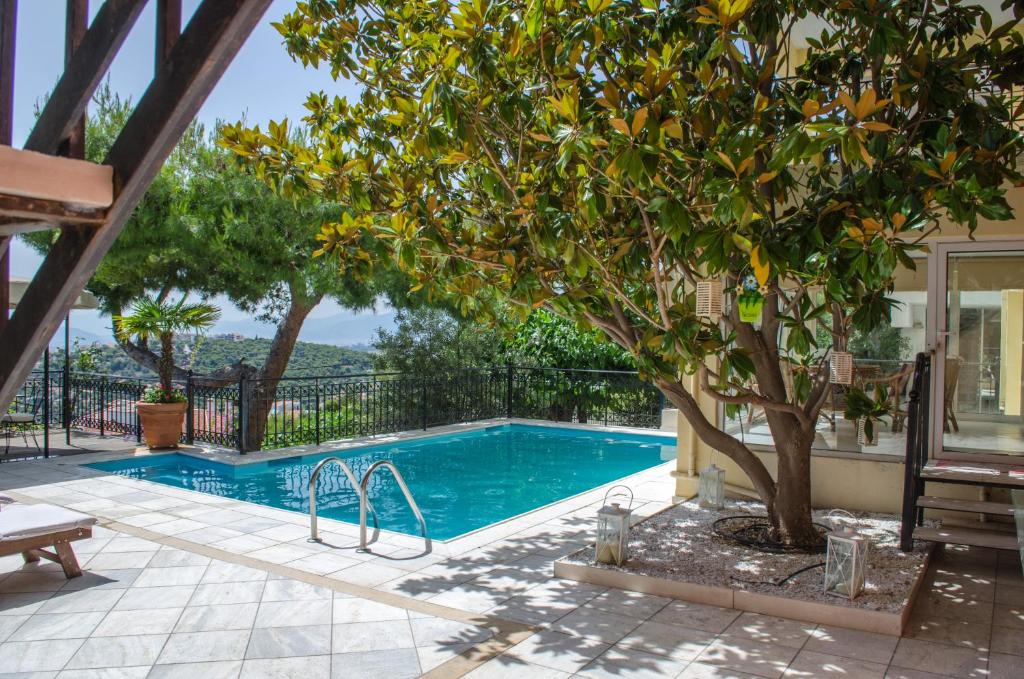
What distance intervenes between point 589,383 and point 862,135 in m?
11.3

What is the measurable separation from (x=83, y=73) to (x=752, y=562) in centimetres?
527

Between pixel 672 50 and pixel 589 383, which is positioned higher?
pixel 672 50

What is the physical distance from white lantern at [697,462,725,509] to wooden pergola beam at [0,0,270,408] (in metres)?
6.48

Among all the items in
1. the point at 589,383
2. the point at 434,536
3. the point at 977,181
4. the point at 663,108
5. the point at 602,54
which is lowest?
the point at 434,536

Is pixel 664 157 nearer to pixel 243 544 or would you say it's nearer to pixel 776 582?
pixel 776 582

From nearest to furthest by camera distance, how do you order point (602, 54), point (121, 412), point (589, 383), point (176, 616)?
point (176, 616) → point (602, 54) → point (121, 412) → point (589, 383)

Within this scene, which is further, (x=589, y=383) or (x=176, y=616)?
(x=589, y=383)

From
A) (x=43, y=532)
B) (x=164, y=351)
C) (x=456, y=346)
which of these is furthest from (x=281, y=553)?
(x=456, y=346)

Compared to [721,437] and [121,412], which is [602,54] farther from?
[121,412]

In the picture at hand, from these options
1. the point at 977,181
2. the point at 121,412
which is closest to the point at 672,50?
the point at 977,181

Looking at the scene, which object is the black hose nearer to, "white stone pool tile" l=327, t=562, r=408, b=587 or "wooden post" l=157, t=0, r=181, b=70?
"white stone pool tile" l=327, t=562, r=408, b=587

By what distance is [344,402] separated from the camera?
12695mm

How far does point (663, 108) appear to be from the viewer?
4246 millimetres

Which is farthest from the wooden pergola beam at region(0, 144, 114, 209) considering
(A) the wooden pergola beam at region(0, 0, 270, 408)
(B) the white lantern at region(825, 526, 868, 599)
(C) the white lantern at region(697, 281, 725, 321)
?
(B) the white lantern at region(825, 526, 868, 599)
